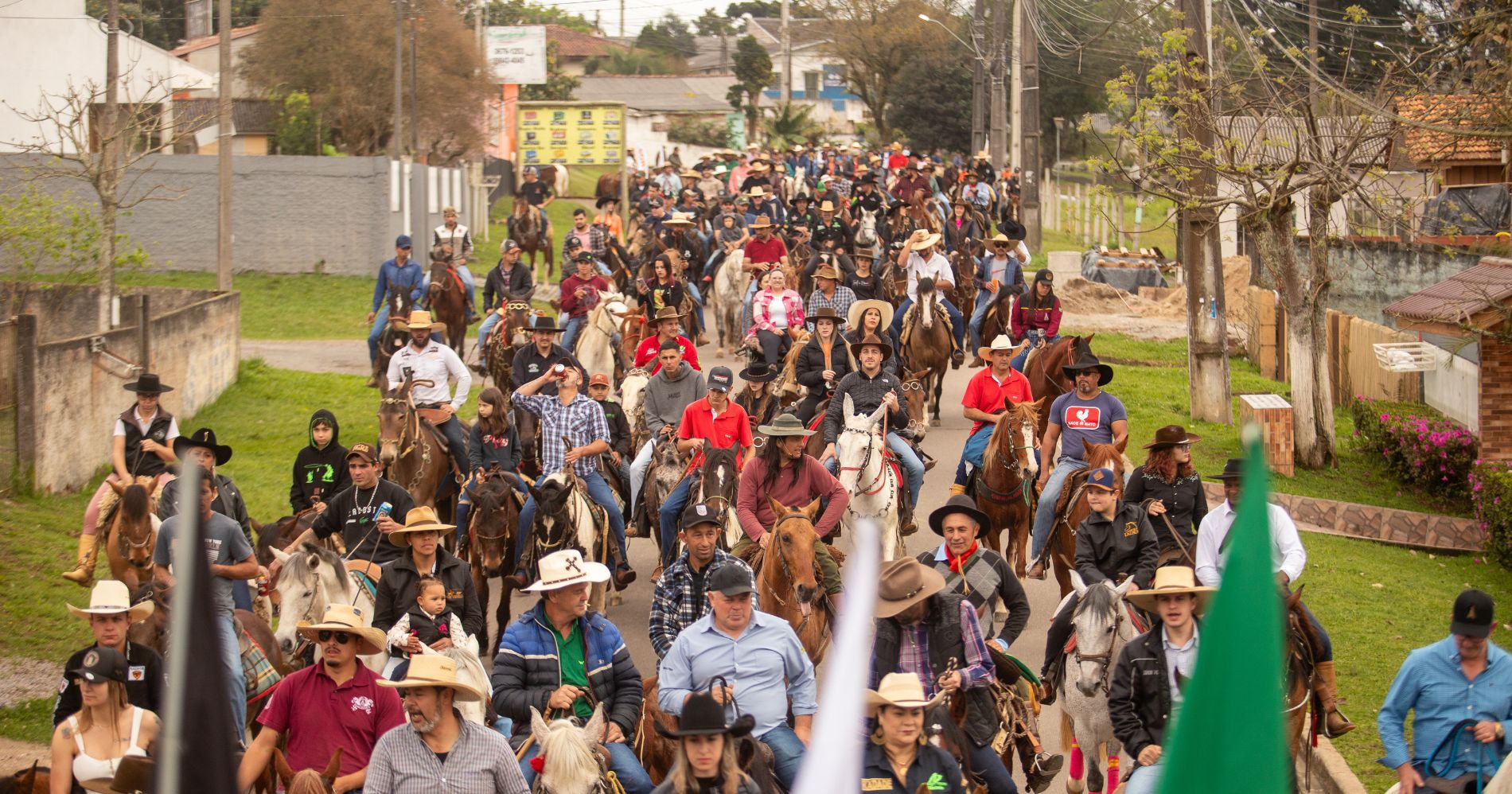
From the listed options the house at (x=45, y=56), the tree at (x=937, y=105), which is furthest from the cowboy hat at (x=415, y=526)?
the tree at (x=937, y=105)

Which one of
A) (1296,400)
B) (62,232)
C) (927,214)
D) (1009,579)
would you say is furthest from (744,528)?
(927,214)

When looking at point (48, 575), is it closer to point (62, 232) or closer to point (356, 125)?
point (62, 232)

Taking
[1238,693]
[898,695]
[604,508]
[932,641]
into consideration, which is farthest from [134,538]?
[1238,693]

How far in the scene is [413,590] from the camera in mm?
10609

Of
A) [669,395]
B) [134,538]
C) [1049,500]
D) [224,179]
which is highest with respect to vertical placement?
[224,179]

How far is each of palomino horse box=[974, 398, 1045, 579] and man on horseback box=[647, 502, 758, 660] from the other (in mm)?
4678

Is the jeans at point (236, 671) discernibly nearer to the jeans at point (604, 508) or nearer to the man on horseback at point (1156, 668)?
the jeans at point (604, 508)

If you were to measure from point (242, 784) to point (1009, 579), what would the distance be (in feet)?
14.8

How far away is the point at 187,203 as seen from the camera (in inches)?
1510

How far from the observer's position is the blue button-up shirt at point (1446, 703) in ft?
27.8

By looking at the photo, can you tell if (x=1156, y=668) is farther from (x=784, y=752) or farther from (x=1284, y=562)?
(x=1284, y=562)

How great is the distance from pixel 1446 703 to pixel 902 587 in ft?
9.09

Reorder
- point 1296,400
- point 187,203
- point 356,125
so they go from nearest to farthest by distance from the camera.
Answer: point 1296,400 → point 187,203 → point 356,125

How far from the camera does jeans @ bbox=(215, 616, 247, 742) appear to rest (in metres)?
9.52
